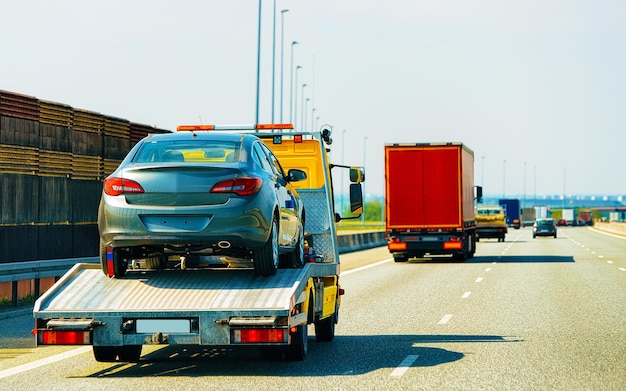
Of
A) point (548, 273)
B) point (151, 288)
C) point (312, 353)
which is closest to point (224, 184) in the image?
point (151, 288)

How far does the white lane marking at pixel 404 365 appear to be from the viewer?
10.2 m

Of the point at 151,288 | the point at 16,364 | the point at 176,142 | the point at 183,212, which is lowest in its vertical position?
the point at 16,364

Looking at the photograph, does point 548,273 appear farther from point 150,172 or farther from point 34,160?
point 150,172

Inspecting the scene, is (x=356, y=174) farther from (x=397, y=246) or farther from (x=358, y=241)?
(x=358, y=241)

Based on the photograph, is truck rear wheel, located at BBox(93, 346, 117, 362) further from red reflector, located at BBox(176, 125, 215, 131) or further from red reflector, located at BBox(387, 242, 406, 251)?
red reflector, located at BBox(387, 242, 406, 251)

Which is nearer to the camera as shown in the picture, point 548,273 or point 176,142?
point 176,142

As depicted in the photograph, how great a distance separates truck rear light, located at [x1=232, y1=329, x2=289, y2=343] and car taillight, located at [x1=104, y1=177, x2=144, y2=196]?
159cm

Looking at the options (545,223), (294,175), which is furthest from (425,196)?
(545,223)

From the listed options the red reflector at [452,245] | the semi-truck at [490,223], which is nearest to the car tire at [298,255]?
the red reflector at [452,245]

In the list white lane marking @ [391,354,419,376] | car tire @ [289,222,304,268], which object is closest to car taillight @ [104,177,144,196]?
car tire @ [289,222,304,268]

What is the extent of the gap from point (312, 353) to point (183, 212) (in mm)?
2620

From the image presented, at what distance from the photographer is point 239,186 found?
10.1 m

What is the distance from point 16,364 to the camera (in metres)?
11.0

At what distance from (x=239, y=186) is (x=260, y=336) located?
141 centimetres
